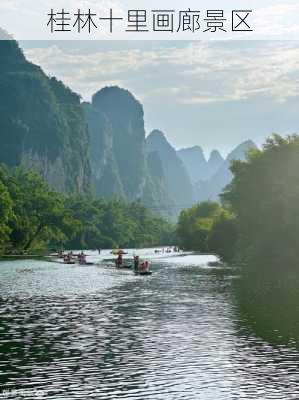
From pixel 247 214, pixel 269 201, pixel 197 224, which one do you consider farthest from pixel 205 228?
pixel 269 201

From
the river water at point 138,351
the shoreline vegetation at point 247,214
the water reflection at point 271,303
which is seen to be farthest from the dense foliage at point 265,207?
the river water at point 138,351

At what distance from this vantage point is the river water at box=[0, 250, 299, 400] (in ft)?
69.4

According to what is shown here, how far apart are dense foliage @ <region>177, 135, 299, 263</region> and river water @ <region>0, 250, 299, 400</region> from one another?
38504 mm

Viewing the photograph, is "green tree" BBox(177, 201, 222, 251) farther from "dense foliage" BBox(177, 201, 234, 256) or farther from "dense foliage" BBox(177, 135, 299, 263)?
"dense foliage" BBox(177, 135, 299, 263)

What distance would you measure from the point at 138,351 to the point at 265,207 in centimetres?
6396

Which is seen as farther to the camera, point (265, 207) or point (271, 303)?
point (265, 207)

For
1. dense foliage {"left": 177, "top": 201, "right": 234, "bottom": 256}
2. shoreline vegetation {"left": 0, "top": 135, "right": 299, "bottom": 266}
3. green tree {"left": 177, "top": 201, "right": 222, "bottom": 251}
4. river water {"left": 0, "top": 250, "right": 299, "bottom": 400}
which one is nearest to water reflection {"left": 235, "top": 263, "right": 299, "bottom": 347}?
river water {"left": 0, "top": 250, "right": 299, "bottom": 400}

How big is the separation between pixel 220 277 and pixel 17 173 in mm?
111180

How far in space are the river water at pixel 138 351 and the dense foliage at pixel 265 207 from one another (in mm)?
38504

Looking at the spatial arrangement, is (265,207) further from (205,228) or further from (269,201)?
(205,228)

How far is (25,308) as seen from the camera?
4172 centimetres

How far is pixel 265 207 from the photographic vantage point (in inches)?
3501

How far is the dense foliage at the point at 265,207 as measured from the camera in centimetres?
8512

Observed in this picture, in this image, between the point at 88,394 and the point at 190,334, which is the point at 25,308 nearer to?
the point at 190,334
